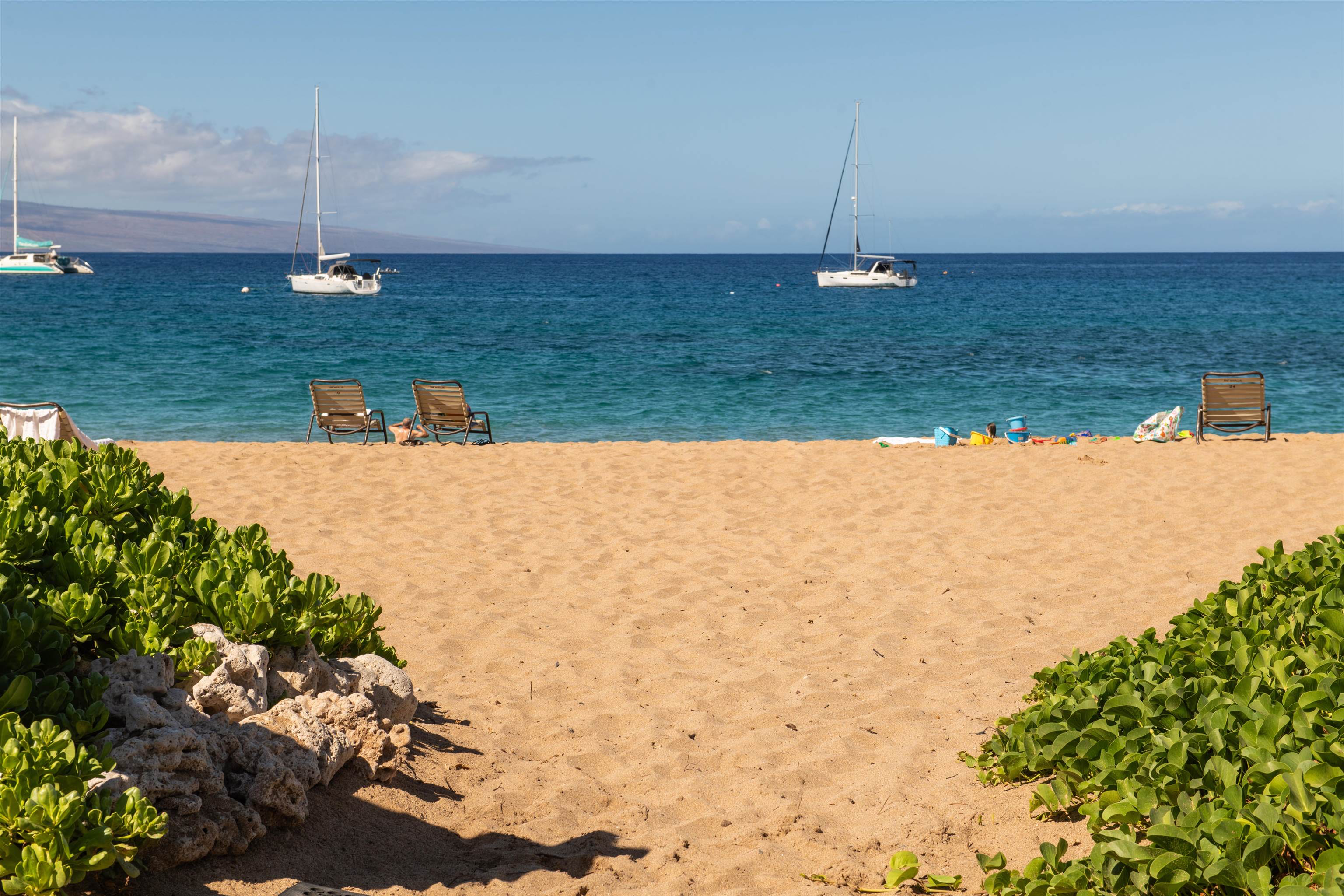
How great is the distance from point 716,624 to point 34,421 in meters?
7.59

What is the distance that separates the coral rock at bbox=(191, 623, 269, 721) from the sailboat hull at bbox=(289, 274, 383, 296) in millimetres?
57500

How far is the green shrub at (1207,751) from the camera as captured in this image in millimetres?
2518

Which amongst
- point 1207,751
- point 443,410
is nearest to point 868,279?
point 443,410

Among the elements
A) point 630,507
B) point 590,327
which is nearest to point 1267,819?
point 630,507

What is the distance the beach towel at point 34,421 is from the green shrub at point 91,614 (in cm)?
636

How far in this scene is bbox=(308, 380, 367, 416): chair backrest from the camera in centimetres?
1374

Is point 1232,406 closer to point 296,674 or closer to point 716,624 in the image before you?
point 716,624

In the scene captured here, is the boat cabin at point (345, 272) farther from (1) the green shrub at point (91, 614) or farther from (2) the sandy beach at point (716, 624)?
(1) the green shrub at point (91, 614)

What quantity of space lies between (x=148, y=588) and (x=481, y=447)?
32.4ft

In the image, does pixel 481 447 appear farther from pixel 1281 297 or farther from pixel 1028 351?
pixel 1281 297

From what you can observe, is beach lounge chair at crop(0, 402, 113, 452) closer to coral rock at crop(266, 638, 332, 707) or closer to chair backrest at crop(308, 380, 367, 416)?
chair backrest at crop(308, 380, 367, 416)

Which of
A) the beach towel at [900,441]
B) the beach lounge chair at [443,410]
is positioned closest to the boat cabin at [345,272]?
the beach lounge chair at [443,410]

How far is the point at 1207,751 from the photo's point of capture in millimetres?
2869

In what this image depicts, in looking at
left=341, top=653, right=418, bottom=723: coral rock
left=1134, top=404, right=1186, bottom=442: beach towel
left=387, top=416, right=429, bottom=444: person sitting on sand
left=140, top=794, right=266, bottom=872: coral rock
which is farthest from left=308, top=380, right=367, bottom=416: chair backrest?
left=140, top=794, right=266, bottom=872: coral rock
